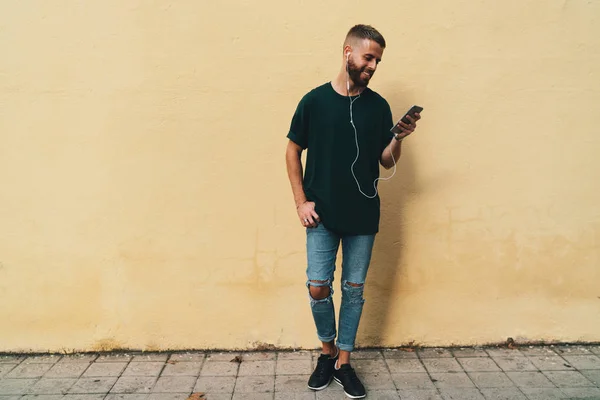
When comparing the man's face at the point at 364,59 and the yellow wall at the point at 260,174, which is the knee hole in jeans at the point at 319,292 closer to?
the yellow wall at the point at 260,174

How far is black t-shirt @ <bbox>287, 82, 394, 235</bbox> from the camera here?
9.52 feet

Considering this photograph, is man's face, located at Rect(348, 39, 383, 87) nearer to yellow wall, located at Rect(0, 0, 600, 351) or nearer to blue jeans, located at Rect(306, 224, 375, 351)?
yellow wall, located at Rect(0, 0, 600, 351)

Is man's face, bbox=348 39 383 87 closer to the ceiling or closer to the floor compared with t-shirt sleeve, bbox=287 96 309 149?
closer to the ceiling

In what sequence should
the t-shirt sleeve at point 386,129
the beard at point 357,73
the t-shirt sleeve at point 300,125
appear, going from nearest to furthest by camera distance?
the beard at point 357,73
the t-shirt sleeve at point 300,125
the t-shirt sleeve at point 386,129

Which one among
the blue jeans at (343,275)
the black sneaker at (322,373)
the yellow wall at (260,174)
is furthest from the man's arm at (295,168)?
the black sneaker at (322,373)

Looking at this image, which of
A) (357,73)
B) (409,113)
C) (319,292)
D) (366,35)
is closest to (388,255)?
(319,292)

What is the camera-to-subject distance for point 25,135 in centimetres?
339

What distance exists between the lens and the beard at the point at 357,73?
2834mm

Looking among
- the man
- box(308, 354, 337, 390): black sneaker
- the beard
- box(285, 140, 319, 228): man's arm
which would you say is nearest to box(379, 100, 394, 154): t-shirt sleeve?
the man

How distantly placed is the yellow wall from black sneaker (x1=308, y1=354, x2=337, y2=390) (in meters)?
0.42

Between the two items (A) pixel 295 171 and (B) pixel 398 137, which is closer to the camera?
(B) pixel 398 137

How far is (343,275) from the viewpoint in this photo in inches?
124

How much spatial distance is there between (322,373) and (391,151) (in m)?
1.45

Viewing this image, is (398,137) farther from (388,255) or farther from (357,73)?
(388,255)
